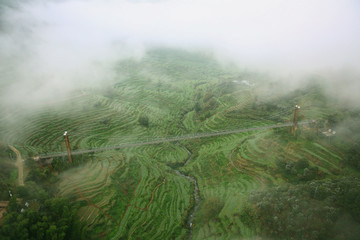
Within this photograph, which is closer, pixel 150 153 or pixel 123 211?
pixel 123 211

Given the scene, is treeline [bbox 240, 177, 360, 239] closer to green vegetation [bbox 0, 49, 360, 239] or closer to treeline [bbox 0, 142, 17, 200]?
green vegetation [bbox 0, 49, 360, 239]

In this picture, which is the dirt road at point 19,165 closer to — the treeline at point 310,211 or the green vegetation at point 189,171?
the green vegetation at point 189,171

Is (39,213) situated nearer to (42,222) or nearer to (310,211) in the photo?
(42,222)

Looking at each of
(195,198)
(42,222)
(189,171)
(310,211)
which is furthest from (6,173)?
(310,211)

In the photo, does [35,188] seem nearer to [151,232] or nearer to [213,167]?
[151,232]

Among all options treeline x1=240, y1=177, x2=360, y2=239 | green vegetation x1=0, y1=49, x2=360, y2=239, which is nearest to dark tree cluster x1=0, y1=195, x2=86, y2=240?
green vegetation x1=0, y1=49, x2=360, y2=239

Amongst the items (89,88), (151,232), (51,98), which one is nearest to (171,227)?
(151,232)
